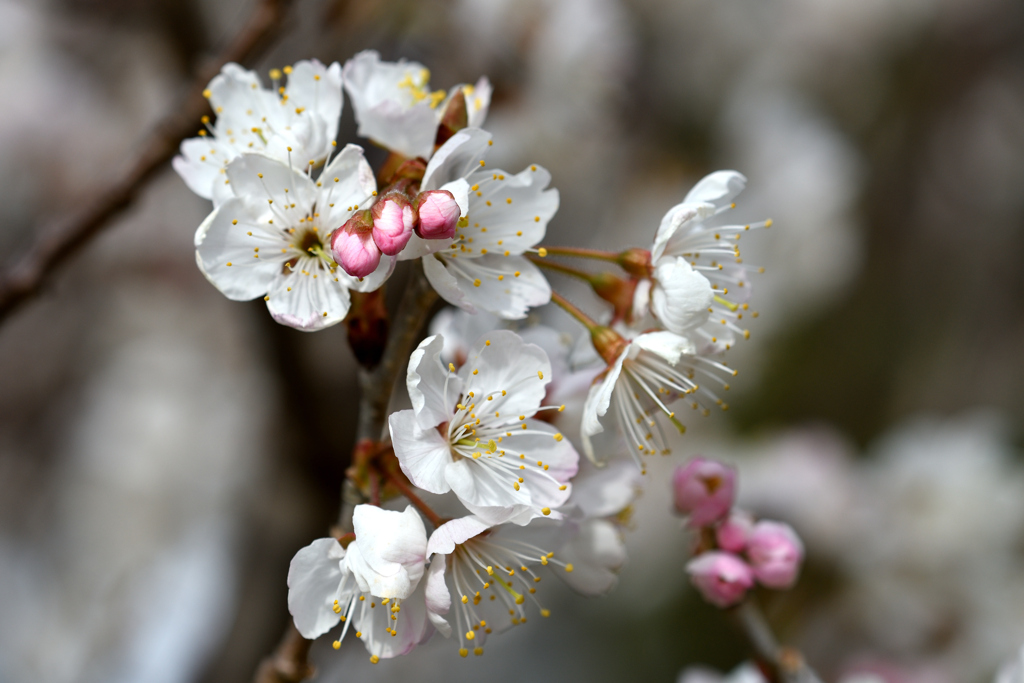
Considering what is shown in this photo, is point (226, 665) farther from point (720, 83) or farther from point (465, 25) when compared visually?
point (720, 83)

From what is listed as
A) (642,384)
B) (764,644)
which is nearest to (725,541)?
(764,644)

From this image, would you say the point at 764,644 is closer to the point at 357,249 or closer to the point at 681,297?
the point at 681,297

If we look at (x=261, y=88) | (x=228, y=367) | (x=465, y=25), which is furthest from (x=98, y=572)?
(x=261, y=88)

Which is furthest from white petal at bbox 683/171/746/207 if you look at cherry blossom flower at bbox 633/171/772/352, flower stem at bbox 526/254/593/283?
flower stem at bbox 526/254/593/283

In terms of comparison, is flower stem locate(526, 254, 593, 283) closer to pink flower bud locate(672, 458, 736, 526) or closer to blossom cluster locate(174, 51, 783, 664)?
blossom cluster locate(174, 51, 783, 664)

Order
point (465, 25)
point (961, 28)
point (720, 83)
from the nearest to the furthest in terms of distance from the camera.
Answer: point (465, 25)
point (720, 83)
point (961, 28)

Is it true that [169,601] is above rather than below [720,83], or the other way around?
below

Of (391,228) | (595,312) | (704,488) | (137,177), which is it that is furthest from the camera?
(595,312)
